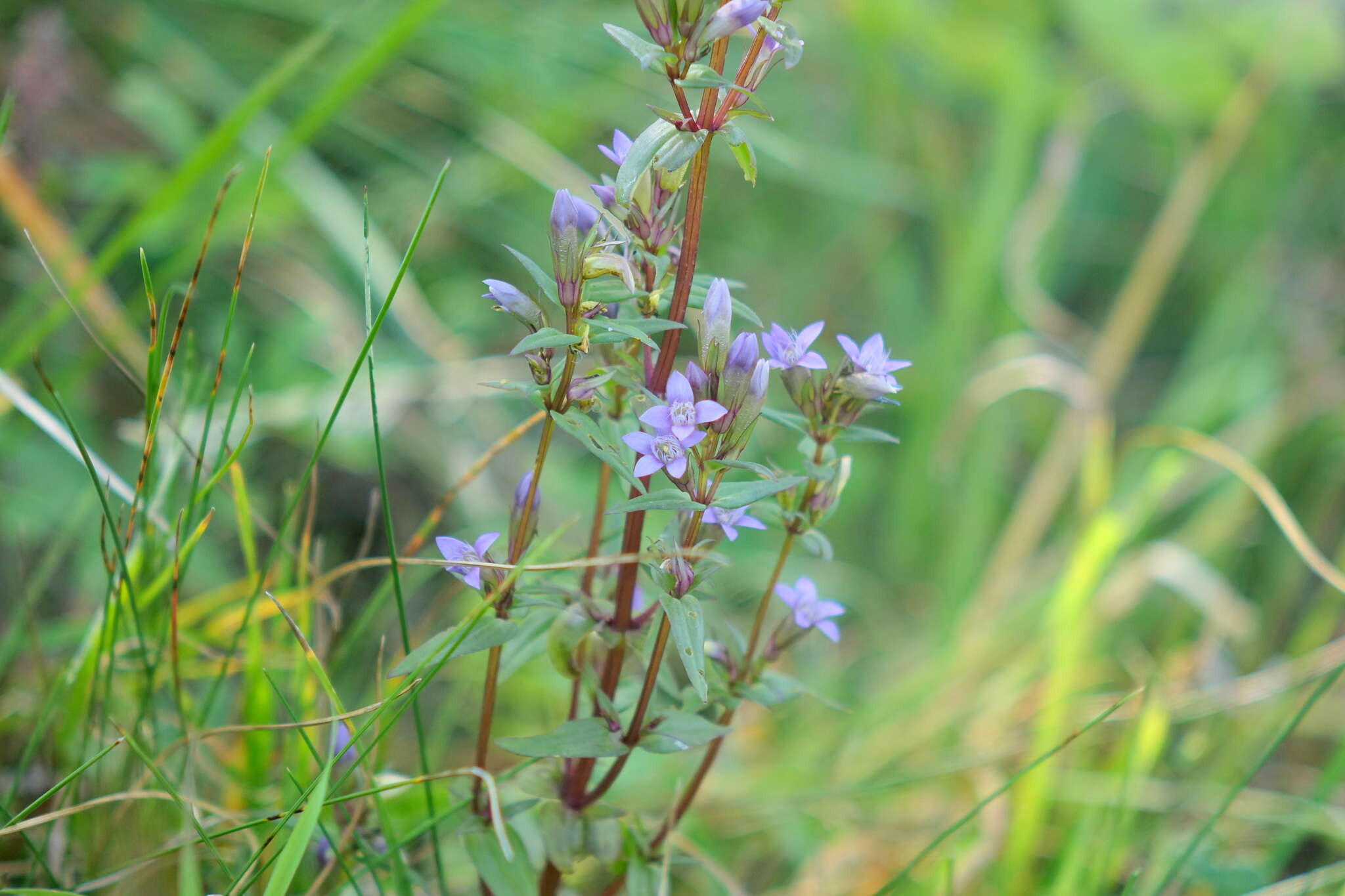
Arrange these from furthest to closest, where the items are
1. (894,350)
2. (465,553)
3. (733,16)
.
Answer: (894,350) < (465,553) < (733,16)

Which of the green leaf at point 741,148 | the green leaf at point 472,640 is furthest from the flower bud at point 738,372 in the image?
the green leaf at point 472,640

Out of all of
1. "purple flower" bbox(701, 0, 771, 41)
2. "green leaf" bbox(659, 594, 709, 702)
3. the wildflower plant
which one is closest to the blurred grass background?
the wildflower plant

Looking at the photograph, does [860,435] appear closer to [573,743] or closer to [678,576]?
[678,576]

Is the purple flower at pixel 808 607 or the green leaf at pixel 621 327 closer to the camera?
the green leaf at pixel 621 327

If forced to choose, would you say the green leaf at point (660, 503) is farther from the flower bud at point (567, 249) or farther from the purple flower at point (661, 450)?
the flower bud at point (567, 249)

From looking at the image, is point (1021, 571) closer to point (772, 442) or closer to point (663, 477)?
point (772, 442)

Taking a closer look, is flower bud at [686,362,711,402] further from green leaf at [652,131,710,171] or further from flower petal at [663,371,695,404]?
green leaf at [652,131,710,171]

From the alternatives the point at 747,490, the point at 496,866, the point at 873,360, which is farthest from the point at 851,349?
the point at 496,866
